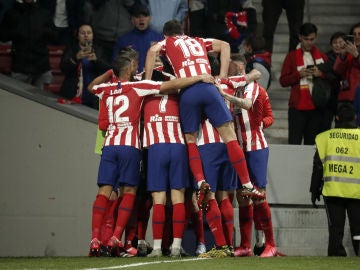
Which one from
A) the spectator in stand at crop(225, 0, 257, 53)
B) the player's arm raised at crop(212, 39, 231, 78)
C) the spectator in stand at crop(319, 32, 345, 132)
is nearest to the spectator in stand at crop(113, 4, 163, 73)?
the spectator in stand at crop(225, 0, 257, 53)

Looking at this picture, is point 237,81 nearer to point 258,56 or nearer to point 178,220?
point 178,220

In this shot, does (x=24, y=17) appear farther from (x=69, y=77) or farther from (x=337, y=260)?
(x=337, y=260)

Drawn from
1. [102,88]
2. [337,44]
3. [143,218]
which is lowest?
[143,218]

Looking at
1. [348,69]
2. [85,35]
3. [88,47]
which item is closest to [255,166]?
[348,69]

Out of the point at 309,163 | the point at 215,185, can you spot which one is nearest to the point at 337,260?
the point at 215,185

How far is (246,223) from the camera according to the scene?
1395 cm

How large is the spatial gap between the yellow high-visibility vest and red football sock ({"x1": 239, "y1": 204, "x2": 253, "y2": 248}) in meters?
0.86

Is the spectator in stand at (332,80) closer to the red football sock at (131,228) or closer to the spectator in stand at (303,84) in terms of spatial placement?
the spectator in stand at (303,84)

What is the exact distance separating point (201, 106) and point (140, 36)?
3.27 metres

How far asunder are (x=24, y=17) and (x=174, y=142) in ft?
13.2

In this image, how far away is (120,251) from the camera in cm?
1402

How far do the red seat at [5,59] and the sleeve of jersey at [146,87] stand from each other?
358 centimetres

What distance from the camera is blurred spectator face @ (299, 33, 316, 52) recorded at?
16578 millimetres

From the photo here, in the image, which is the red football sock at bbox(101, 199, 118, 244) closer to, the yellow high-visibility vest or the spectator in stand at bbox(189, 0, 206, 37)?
the yellow high-visibility vest
